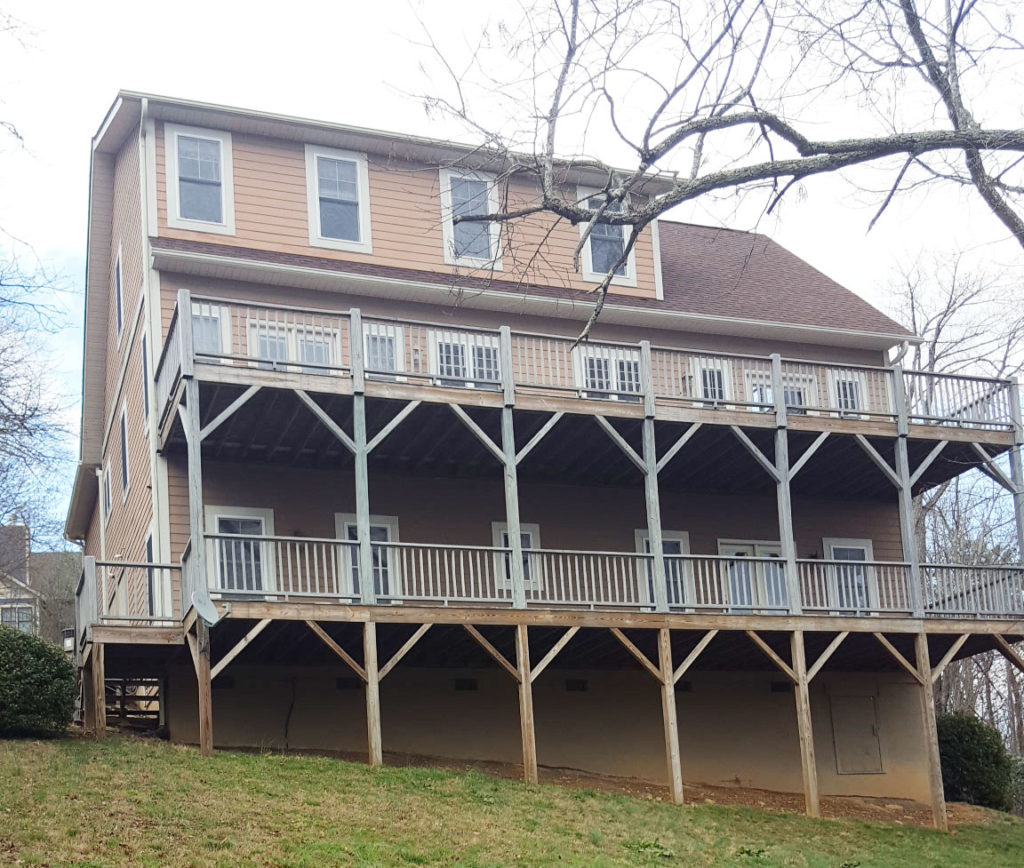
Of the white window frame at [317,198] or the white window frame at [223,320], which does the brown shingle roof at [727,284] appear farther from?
the white window frame at [223,320]

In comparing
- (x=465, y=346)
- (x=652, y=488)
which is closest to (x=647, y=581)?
(x=652, y=488)

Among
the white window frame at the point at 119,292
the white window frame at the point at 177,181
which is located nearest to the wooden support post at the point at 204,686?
the white window frame at the point at 177,181

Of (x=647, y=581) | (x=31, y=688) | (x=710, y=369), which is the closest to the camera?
(x=31, y=688)

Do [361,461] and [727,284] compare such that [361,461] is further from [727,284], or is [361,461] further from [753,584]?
[727,284]

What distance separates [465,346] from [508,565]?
155 inches

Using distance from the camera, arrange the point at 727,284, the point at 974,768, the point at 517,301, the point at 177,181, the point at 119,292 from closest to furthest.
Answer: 1. the point at 177,181
2. the point at 517,301
3. the point at 974,768
4. the point at 119,292
5. the point at 727,284

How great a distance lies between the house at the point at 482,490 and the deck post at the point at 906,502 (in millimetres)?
50

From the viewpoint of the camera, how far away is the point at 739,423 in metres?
22.9

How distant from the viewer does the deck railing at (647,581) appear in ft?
71.0

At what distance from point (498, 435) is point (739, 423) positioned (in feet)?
12.3

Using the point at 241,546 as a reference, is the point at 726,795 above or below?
below

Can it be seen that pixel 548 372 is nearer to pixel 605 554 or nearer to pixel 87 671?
pixel 605 554

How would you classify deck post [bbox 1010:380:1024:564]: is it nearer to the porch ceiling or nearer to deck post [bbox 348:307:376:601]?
the porch ceiling

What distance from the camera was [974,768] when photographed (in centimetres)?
2578
